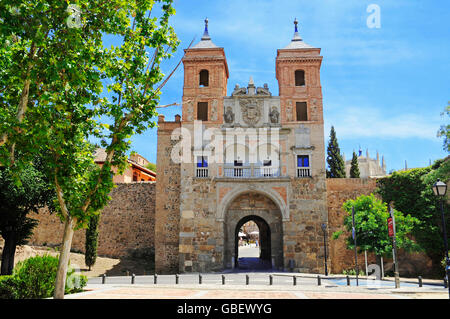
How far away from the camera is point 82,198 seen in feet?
35.6

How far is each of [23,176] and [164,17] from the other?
11.4m

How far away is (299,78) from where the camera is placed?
2541cm

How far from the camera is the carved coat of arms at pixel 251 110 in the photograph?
24.1 metres

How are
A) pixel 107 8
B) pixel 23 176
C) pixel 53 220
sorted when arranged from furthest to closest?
pixel 53 220
pixel 23 176
pixel 107 8

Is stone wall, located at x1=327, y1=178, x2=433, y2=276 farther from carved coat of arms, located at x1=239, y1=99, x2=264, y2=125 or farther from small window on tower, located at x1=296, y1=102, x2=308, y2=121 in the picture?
carved coat of arms, located at x1=239, y1=99, x2=264, y2=125

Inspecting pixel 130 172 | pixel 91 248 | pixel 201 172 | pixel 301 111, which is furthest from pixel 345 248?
pixel 130 172

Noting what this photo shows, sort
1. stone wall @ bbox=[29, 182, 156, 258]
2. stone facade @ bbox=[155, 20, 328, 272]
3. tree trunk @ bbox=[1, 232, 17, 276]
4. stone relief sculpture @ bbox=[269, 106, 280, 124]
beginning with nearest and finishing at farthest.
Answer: tree trunk @ bbox=[1, 232, 17, 276] → stone facade @ bbox=[155, 20, 328, 272] → stone relief sculpture @ bbox=[269, 106, 280, 124] → stone wall @ bbox=[29, 182, 156, 258]

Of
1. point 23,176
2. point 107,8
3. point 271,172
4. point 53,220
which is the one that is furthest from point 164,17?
point 53,220

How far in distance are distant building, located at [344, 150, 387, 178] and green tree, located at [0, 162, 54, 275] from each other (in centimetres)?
6872

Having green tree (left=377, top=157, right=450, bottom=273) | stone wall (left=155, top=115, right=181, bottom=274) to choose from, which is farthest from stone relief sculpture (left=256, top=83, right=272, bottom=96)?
green tree (left=377, top=157, right=450, bottom=273)

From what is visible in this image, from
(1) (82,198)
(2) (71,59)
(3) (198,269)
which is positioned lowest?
(3) (198,269)

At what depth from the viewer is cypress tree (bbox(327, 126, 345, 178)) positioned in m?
36.7

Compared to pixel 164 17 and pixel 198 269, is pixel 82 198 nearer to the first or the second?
pixel 164 17

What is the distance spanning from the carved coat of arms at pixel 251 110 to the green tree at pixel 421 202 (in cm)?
971
